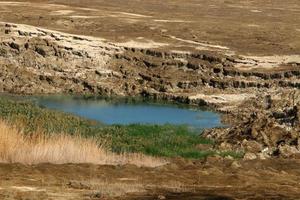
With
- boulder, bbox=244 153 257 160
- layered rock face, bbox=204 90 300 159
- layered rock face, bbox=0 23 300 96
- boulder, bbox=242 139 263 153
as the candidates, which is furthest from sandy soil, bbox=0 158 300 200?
layered rock face, bbox=0 23 300 96

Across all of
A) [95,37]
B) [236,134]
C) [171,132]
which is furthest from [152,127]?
[95,37]

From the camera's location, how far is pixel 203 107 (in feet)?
112

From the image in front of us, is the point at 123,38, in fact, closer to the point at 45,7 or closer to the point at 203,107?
the point at 203,107

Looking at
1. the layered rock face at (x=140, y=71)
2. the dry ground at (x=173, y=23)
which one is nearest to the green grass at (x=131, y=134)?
the layered rock face at (x=140, y=71)

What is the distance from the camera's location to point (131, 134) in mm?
22891

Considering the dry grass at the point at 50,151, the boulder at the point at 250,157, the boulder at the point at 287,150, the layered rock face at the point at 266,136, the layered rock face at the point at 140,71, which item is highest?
the dry grass at the point at 50,151

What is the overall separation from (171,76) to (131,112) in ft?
19.0

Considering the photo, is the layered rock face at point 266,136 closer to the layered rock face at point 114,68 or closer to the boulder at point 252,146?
the boulder at point 252,146

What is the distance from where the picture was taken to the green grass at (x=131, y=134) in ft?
63.2

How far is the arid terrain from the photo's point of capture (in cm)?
1080

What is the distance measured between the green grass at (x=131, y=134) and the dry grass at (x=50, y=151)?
12.6 feet

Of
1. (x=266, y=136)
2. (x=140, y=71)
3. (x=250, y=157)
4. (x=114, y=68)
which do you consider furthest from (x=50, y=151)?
(x=114, y=68)

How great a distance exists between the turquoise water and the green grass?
4391 millimetres

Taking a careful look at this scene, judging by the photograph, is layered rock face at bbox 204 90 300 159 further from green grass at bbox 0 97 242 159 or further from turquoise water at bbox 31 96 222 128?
turquoise water at bbox 31 96 222 128
